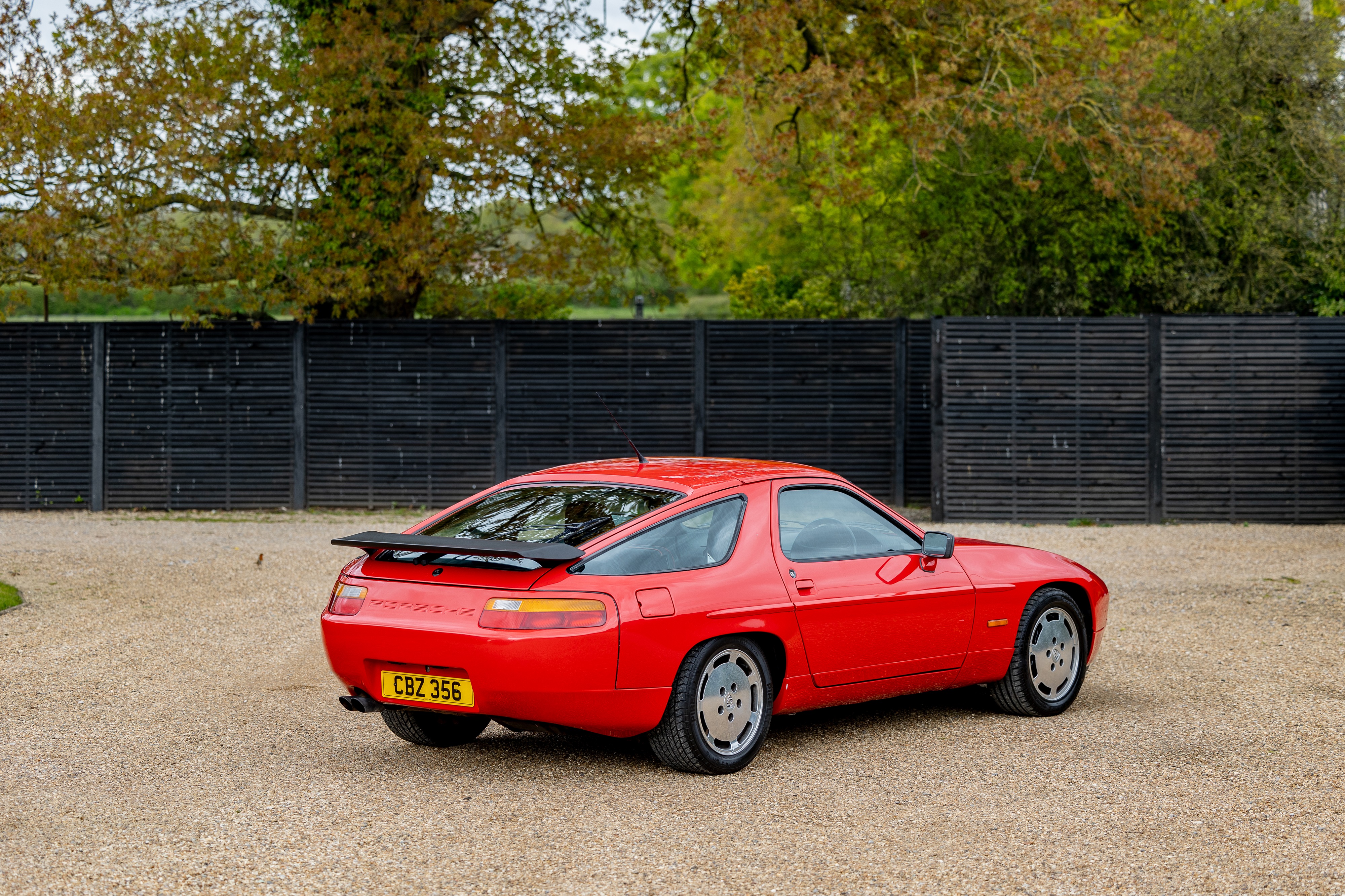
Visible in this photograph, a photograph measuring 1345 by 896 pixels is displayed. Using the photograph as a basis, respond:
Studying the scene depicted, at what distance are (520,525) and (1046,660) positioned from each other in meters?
2.81

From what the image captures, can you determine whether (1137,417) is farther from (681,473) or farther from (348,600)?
(348,600)

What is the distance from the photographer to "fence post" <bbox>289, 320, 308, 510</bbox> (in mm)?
17484

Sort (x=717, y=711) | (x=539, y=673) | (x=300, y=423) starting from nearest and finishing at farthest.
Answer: (x=539, y=673), (x=717, y=711), (x=300, y=423)

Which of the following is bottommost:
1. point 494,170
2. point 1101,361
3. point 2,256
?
point 1101,361

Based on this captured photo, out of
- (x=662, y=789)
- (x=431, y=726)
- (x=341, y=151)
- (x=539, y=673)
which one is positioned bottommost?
(x=662, y=789)

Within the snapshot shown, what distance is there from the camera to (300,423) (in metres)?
17.5

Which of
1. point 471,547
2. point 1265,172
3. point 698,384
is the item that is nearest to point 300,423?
point 698,384

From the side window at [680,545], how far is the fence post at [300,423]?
12.3m

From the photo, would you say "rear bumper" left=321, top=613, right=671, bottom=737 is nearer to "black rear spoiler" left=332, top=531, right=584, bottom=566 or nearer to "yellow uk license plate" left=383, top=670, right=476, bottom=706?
"yellow uk license plate" left=383, top=670, right=476, bottom=706

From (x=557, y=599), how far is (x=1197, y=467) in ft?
41.6

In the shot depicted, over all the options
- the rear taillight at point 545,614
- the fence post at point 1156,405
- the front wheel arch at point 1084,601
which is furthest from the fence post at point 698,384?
the rear taillight at point 545,614

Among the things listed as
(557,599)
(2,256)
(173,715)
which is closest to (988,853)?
(557,599)

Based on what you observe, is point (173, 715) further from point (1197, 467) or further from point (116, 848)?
point (1197, 467)

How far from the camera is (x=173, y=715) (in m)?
7.08
